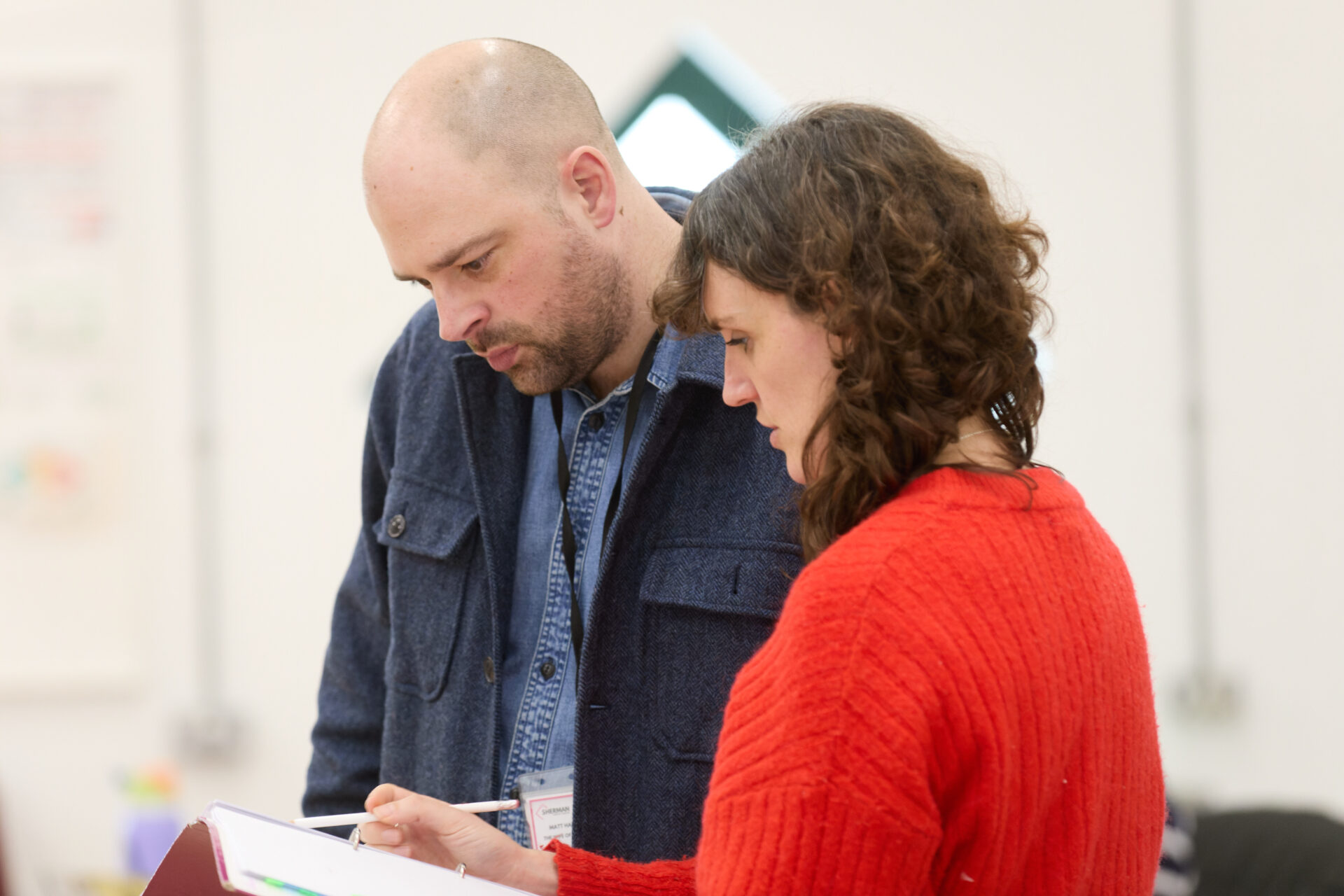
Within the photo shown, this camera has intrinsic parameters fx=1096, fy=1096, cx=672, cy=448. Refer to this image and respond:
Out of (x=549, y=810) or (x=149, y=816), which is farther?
(x=149, y=816)

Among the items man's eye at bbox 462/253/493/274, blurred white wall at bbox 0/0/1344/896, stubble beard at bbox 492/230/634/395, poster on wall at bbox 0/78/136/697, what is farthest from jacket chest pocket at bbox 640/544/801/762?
poster on wall at bbox 0/78/136/697

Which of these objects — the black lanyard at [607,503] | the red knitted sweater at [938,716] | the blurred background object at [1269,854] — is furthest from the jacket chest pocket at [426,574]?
the blurred background object at [1269,854]

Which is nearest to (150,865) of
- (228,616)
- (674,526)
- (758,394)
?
(228,616)

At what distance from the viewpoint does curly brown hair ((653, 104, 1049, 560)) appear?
0.76 metres

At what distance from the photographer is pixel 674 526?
1.22 meters

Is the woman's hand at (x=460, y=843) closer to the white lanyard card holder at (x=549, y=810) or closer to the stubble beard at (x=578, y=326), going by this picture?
the white lanyard card holder at (x=549, y=810)

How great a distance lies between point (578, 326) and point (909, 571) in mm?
686

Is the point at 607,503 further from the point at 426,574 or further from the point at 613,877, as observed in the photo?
the point at 613,877

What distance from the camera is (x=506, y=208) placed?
49.2 inches

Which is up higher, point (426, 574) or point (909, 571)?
point (909, 571)

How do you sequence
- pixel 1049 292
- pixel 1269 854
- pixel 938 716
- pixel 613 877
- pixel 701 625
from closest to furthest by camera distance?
pixel 938 716 → pixel 613 877 → pixel 701 625 → pixel 1269 854 → pixel 1049 292

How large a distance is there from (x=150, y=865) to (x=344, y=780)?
1.47 meters

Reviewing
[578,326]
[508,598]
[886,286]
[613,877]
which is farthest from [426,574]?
[886,286]

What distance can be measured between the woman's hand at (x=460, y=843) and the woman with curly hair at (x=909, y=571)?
35 centimetres
